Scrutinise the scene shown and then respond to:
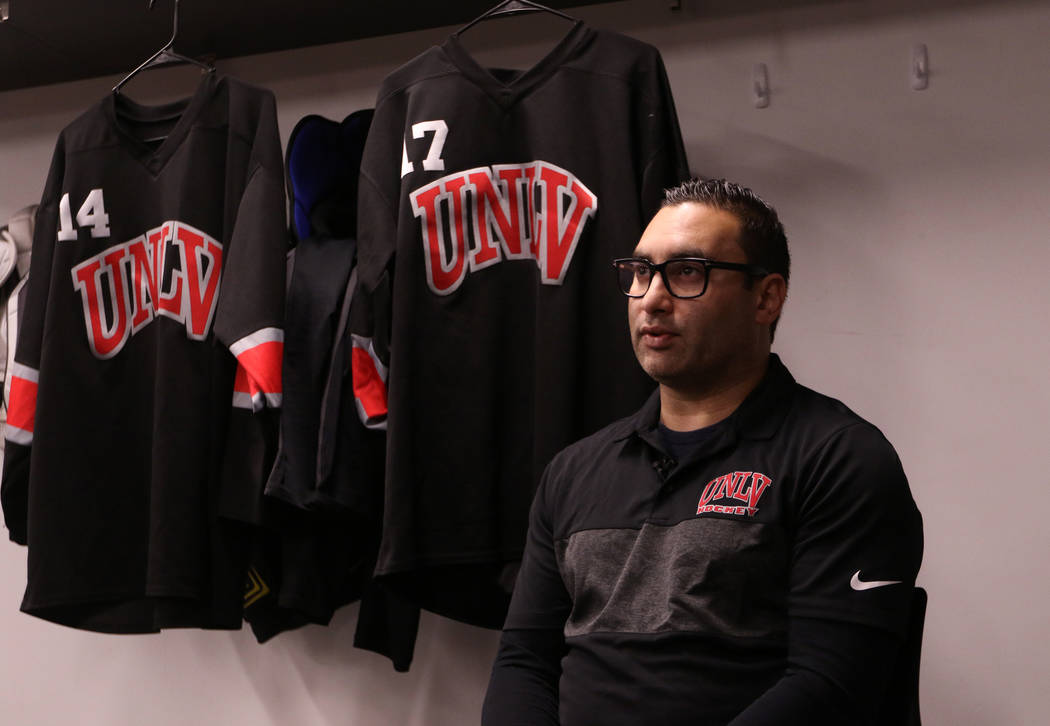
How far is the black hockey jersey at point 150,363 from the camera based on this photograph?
79.7 inches

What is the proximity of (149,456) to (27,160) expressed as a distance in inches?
40.0

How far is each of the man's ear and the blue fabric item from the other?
3.28 ft

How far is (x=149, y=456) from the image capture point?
2154 millimetres

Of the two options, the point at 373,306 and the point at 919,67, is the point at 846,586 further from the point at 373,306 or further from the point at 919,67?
the point at 919,67

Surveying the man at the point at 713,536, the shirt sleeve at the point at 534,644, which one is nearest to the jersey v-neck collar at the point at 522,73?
the man at the point at 713,536

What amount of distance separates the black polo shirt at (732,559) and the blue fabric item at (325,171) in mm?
998

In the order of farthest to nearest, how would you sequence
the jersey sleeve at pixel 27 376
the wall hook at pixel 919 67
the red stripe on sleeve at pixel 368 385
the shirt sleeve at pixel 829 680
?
the jersey sleeve at pixel 27 376 < the wall hook at pixel 919 67 < the red stripe on sleeve at pixel 368 385 < the shirt sleeve at pixel 829 680

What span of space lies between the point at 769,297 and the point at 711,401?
16cm

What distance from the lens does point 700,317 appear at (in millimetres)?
1447

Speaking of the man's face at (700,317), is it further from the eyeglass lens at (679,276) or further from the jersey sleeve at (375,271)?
the jersey sleeve at (375,271)

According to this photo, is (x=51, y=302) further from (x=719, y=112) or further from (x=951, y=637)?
(x=951, y=637)

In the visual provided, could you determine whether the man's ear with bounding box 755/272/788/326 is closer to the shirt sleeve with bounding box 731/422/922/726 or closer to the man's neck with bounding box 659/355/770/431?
the man's neck with bounding box 659/355/770/431

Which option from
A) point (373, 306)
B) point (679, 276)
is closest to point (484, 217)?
point (373, 306)

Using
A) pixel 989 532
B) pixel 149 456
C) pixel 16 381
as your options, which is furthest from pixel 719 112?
pixel 16 381
